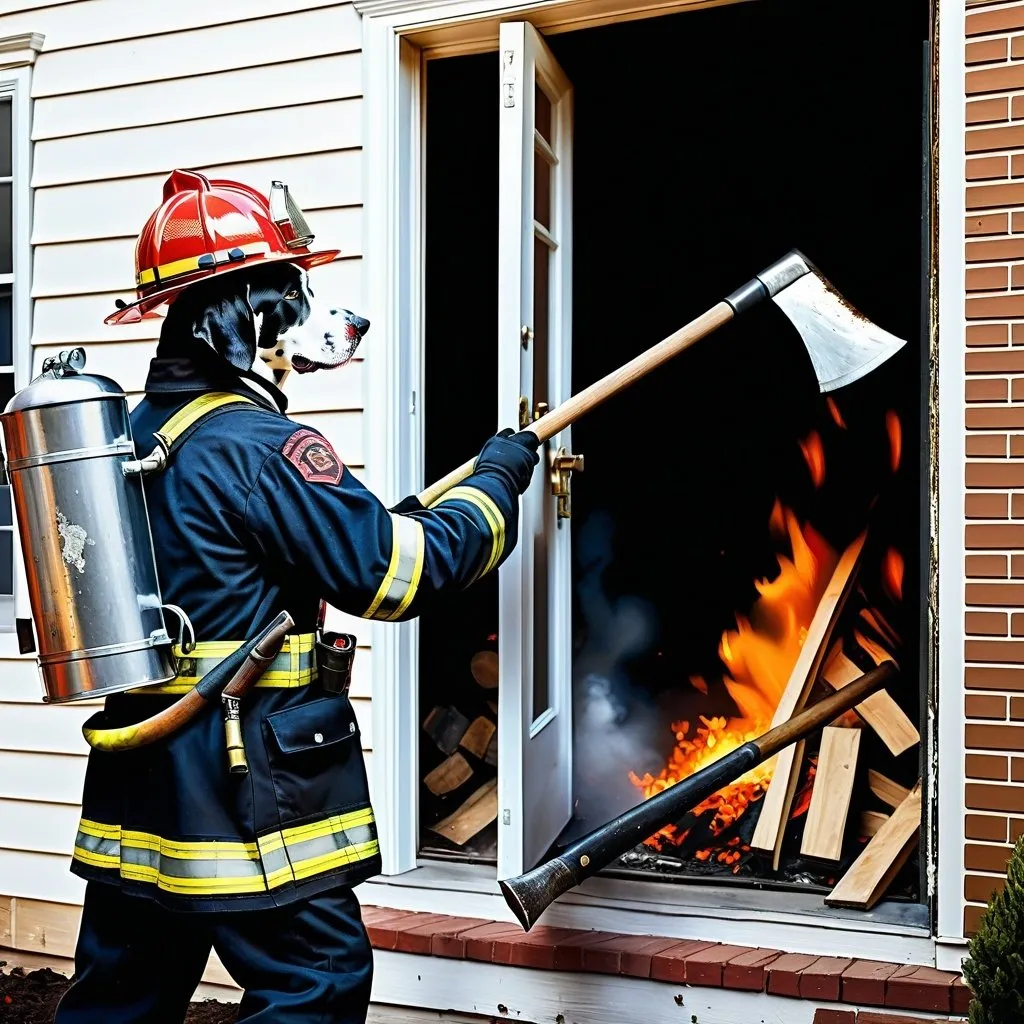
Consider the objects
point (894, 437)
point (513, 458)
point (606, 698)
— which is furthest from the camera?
point (894, 437)

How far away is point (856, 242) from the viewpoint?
5.82 meters

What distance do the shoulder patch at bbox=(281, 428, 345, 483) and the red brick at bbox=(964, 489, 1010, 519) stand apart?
171 cm

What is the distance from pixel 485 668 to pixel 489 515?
2.55 m

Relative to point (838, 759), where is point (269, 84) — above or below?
above

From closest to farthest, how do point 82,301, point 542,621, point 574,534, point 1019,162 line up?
point 1019,162 → point 542,621 → point 82,301 → point 574,534

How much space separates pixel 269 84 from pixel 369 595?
7.72 ft

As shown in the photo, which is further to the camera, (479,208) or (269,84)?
(479,208)

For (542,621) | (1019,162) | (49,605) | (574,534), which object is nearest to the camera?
(49,605)

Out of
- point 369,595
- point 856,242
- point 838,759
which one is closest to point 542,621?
point 838,759

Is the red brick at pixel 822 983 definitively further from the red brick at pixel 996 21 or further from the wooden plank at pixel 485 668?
the red brick at pixel 996 21

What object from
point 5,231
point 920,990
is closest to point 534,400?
point 920,990

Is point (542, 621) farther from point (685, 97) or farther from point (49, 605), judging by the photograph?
point (685, 97)

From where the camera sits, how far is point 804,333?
11.4 feet

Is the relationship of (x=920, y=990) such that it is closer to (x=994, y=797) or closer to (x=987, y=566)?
(x=994, y=797)
